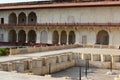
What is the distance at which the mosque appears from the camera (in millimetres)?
45500

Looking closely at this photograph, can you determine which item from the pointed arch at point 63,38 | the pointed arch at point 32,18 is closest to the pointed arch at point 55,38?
the pointed arch at point 63,38

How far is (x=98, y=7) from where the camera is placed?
46.5 meters

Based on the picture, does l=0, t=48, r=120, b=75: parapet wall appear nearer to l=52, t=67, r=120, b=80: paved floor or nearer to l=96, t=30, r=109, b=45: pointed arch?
l=52, t=67, r=120, b=80: paved floor

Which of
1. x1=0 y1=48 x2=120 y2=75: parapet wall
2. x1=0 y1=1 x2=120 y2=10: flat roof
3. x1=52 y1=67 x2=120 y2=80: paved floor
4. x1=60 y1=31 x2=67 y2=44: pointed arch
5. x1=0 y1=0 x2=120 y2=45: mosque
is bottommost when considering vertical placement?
x1=52 y1=67 x2=120 y2=80: paved floor

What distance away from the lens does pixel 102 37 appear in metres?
48.6

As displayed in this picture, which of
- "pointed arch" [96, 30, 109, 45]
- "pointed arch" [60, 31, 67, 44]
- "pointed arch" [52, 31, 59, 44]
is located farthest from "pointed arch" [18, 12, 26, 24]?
"pointed arch" [96, 30, 109, 45]

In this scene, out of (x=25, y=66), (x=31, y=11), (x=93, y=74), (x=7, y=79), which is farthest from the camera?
(x=31, y=11)

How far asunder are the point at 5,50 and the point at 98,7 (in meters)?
22.1

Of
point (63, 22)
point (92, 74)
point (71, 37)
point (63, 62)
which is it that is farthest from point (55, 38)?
point (92, 74)

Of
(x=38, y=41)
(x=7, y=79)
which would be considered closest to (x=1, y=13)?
(x=38, y=41)

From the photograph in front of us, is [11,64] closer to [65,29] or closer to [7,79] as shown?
[7,79]

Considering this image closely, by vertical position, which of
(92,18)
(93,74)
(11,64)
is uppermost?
(92,18)

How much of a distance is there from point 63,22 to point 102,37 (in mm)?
7387

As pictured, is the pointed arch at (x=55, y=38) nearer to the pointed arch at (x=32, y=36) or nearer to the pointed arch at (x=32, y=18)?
the pointed arch at (x=32, y=36)
